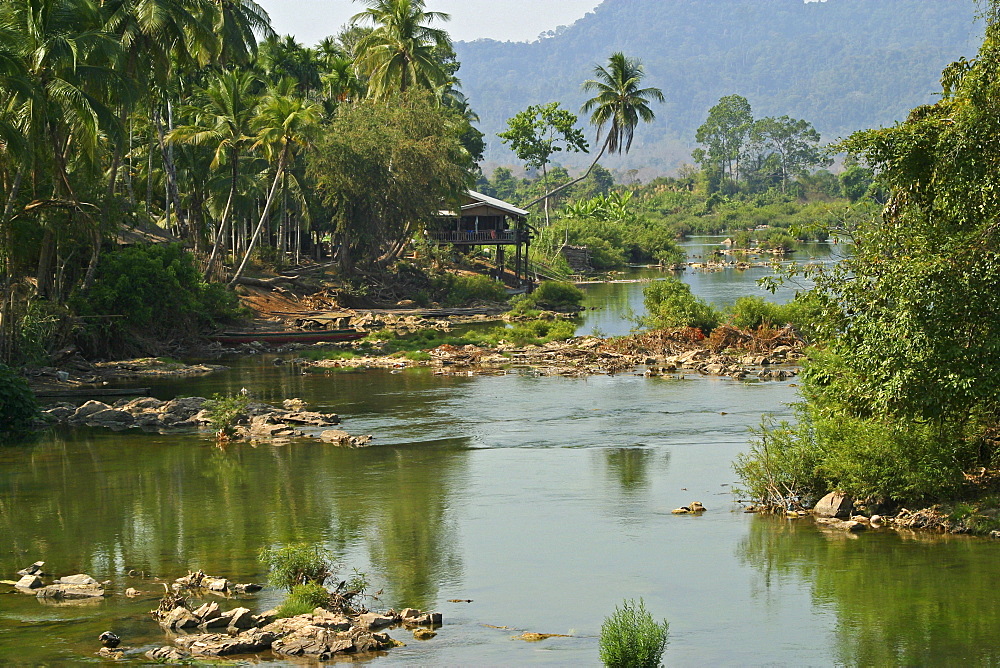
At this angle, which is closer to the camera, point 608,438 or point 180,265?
point 608,438

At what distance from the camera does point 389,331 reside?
43.2 meters

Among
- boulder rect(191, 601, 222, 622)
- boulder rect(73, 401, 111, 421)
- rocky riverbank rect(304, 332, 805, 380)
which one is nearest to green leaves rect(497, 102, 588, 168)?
rocky riverbank rect(304, 332, 805, 380)

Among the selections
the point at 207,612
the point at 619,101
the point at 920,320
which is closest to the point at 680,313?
the point at 920,320

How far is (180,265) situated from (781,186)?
148736 millimetres

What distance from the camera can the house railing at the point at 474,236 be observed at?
6138 cm

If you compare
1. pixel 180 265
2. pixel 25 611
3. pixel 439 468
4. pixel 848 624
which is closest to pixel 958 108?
pixel 848 624

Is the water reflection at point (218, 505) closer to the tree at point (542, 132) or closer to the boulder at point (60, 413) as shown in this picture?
the boulder at point (60, 413)

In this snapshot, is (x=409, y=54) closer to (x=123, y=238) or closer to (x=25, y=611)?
(x=123, y=238)

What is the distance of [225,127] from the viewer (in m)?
44.8

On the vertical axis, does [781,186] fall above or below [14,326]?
above

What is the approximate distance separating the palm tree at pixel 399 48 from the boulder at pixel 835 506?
4395 cm

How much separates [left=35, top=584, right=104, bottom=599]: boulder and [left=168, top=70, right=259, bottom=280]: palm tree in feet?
107

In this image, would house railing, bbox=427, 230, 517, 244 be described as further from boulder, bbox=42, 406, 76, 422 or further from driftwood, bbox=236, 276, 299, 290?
boulder, bbox=42, 406, 76, 422

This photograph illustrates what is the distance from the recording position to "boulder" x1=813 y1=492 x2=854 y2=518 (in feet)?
56.3
